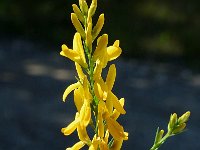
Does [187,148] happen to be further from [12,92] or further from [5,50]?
[5,50]

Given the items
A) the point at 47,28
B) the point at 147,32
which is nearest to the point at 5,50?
the point at 47,28

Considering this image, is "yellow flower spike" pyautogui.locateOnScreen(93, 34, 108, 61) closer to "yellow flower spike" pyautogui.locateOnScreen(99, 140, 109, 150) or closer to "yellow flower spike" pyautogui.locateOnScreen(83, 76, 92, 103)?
"yellow flower spike" pyautogui.locateOnScreen(83, 76, 92, 103)

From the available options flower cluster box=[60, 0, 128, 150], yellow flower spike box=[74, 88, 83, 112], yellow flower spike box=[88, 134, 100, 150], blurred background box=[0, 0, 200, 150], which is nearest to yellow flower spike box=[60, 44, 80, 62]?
flower cluster box=[60, 0, 128, 150]

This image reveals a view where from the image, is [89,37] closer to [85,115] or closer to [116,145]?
[85,115]

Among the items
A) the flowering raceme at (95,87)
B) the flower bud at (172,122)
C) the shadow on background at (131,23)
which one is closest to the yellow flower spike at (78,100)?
the flowering raceme at (95,87)

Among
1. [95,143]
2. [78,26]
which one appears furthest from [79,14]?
[95,143]

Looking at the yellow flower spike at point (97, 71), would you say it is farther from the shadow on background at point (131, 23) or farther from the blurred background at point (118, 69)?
the shadow on background at point (131, 23)
